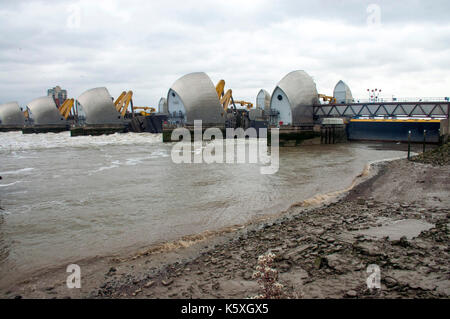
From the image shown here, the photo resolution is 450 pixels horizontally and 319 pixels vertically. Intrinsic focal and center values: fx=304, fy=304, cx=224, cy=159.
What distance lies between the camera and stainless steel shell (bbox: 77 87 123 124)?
166 feet

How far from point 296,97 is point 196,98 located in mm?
13711

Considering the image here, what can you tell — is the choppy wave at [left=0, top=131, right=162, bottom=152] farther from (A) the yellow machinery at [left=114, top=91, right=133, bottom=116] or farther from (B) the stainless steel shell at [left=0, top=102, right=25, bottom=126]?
(B) the stainless steel shell at [left=0, top=102, right=25, bottom=126]

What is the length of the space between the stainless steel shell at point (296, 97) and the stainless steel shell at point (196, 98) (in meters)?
9.21

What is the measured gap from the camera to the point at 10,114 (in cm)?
6781

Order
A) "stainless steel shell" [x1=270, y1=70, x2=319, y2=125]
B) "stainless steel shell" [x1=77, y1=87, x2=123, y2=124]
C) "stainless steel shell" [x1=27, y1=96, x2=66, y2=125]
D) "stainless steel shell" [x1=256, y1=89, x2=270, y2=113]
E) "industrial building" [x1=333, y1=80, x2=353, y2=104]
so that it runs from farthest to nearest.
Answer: "stainless steel shell" [x1=256, y1=89, x2=270, y2=113]
"stainless steel shell" [x1=27, y1=96, x2=66, y2=125]
"industrial building" [x1=333, y1=80, x2=353, y2=104]
"stainless steel shell" [x1=77, y1=87, x2=123, y2=124]
"stainless steel shell" [x1=270, y1=70, x2=319, y2=125]

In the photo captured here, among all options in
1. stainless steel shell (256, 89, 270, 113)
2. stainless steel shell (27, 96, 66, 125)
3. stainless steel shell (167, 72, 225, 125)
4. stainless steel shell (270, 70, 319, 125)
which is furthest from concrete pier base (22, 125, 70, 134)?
stainless steel shell (270, 70, 319, 125)

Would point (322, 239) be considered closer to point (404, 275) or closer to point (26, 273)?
point (404, 275)

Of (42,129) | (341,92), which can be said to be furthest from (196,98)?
(42,129)

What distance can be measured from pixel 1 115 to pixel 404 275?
83604 mm

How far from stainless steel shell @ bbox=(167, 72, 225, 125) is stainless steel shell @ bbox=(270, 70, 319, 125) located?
921cm

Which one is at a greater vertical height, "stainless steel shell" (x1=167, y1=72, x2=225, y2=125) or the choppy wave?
"stainless steel shell" (x1=167, y1=72, x2=225, y2=125)

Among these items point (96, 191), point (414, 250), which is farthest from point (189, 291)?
point (96, 191)

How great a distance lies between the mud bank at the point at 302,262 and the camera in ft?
12.3

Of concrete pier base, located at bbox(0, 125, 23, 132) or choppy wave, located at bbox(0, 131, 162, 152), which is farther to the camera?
concrete pier base, located at bbox(0, 125, 23, 132)
